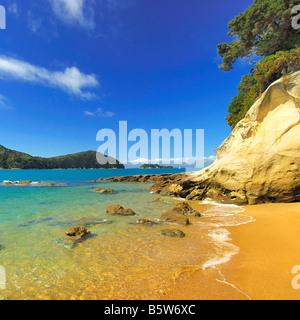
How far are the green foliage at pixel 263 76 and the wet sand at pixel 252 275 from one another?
1656 centimetres

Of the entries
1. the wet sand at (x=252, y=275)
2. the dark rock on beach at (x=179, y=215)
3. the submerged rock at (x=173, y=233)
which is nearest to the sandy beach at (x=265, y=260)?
the wet sand at (x=252, y=275)

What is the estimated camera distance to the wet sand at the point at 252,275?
3.32m

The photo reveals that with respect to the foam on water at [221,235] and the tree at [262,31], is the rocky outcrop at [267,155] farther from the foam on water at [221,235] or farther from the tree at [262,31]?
the tree at [262,31]

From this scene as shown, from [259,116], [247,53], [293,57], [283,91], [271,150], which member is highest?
[247,53]

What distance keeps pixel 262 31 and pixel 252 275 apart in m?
28.0

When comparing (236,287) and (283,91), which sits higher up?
(283,91)

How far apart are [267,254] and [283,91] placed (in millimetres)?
13282

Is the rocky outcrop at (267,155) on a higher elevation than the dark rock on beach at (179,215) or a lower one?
higher

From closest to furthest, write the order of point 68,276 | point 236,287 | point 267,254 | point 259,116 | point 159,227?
point 236,287 → point 68,276 → point 267,254 → point 159,227 → point 259,116

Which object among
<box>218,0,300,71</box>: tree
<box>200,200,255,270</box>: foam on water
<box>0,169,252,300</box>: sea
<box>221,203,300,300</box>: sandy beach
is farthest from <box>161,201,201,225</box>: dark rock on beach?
<box>218,0,300,71</box>: tree

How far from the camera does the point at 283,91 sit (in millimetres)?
13016

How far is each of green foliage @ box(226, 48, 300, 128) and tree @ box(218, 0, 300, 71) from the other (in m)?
3.10
